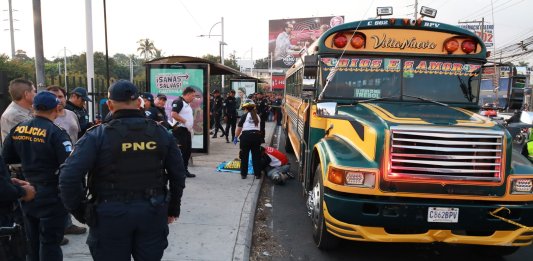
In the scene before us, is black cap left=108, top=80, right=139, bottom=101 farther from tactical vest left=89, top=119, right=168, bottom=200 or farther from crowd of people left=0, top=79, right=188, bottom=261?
tactical vest left=89, top=119, right=168, bottom=200

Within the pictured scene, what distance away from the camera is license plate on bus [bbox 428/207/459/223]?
12.9ft

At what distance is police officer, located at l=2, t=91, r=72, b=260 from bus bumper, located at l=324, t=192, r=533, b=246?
251 cm

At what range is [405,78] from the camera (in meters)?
5.41

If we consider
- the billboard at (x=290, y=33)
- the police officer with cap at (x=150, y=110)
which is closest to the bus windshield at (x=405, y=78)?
the police officer with cap at (x=150, y=110)

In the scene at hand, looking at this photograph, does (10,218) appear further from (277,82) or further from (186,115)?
(277,82)

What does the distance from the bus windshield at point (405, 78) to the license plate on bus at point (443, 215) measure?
71.7 inches

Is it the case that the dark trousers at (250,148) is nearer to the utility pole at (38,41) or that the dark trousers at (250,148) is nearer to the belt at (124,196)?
the utility pole at (38,41)

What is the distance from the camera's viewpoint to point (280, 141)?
15.2 m

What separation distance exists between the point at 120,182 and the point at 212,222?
9.25ft

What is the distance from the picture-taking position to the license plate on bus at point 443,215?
393 cm

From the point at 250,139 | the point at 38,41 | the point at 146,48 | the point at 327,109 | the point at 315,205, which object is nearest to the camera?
the point at 327,109

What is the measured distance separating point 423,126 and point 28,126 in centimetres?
348

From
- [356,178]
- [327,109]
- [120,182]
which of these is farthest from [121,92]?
[327,109]

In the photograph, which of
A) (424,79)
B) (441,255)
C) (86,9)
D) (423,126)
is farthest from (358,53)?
(86,9)
